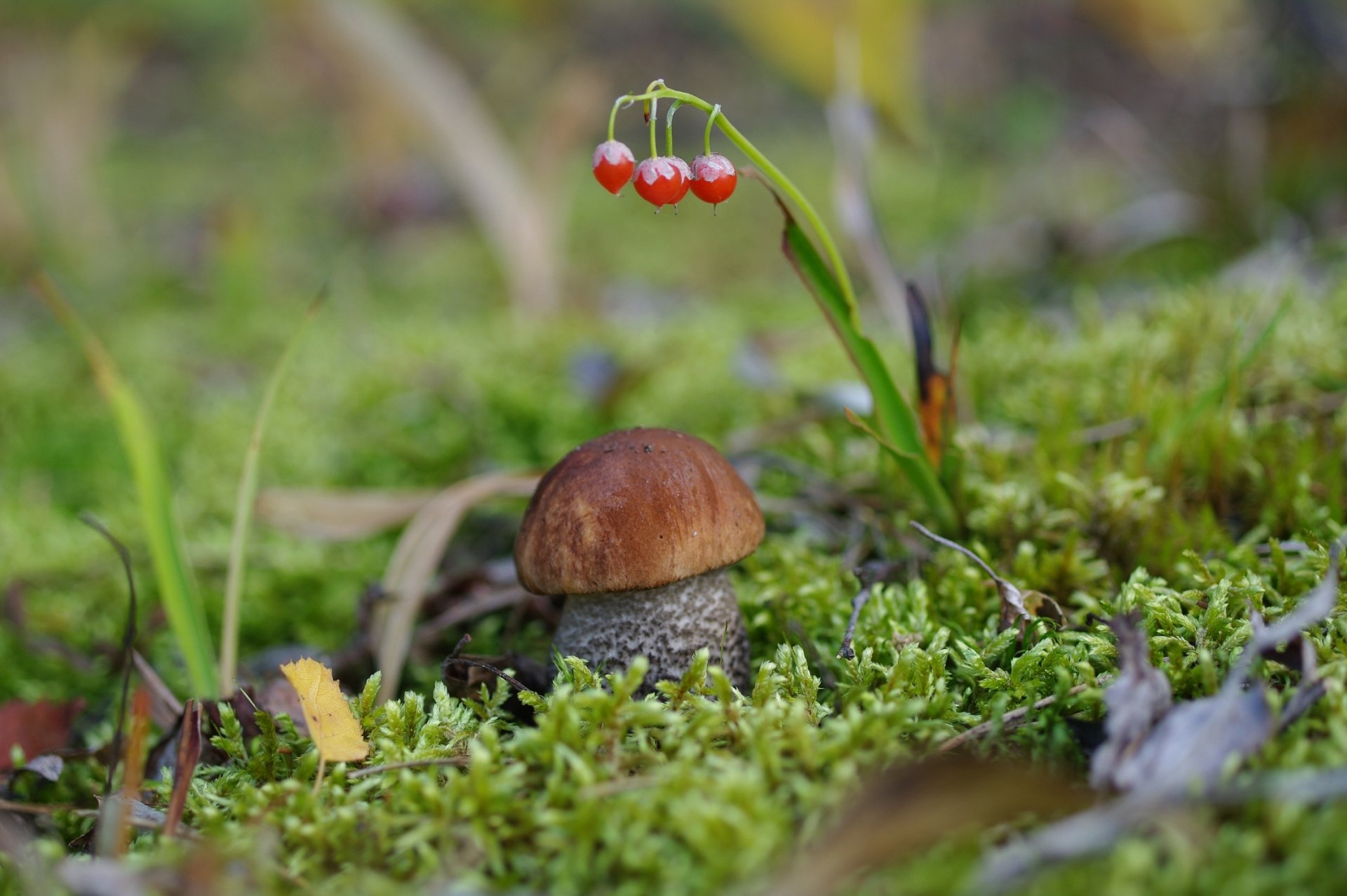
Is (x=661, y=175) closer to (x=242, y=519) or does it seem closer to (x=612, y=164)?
(x=612, y=164)

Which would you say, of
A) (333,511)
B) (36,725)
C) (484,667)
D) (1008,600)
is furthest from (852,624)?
(36,725)

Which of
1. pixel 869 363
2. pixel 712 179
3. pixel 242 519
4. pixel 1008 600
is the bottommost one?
pixel 1008 600

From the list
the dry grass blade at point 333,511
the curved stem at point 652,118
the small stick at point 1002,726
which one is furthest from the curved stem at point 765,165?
the dry grass blade at point 333,511

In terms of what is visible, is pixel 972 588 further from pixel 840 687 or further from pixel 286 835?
pixel 286 835

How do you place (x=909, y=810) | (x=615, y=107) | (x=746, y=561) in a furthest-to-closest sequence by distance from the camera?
(x=746, y=561) → (x=615, y=107) → (x=909, y=810)

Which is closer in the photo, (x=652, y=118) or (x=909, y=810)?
(x=909, y=810)

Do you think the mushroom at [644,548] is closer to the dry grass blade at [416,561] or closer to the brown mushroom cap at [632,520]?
the brown mushroom cap at [632,520]

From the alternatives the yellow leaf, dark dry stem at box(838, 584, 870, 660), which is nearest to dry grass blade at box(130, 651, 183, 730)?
the yellow leaf
